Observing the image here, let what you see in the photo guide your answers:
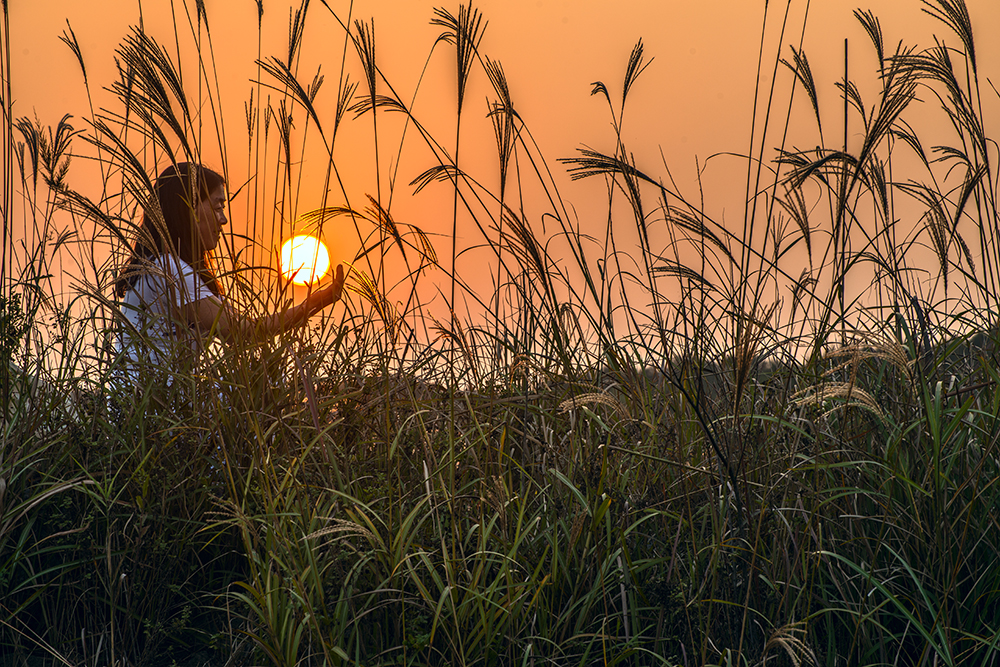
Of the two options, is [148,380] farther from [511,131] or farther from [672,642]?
[672,642]

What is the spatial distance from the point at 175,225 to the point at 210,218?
75 cm

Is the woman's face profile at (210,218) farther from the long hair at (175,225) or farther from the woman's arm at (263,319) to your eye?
the woman's arm at (263,319)

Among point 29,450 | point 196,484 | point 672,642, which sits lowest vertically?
point 672,642

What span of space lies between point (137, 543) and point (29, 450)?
0.45 m

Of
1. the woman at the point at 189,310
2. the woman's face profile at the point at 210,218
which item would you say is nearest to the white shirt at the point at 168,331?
the woman at the point at 189,310

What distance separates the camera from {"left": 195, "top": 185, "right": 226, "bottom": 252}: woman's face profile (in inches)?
70.6

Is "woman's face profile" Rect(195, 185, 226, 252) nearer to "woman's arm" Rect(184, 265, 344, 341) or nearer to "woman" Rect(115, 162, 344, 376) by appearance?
"woman" Rect(115, 162, 344, 376)

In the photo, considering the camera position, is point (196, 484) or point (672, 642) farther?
point (196, 484)

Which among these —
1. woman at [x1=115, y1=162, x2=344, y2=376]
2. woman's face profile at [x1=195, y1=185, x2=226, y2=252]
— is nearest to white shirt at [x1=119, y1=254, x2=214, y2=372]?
woman at [x1=115, y1=162, x2=344, y2=376]

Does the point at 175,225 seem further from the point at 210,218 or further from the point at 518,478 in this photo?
the point at 518,478

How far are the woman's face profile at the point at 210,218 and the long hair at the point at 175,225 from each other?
0.06 ft

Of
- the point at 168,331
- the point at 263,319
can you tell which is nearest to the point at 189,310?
the point at 168,331

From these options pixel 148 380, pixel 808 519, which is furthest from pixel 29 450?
pixel 808 519

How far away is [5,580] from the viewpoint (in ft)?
4.78
